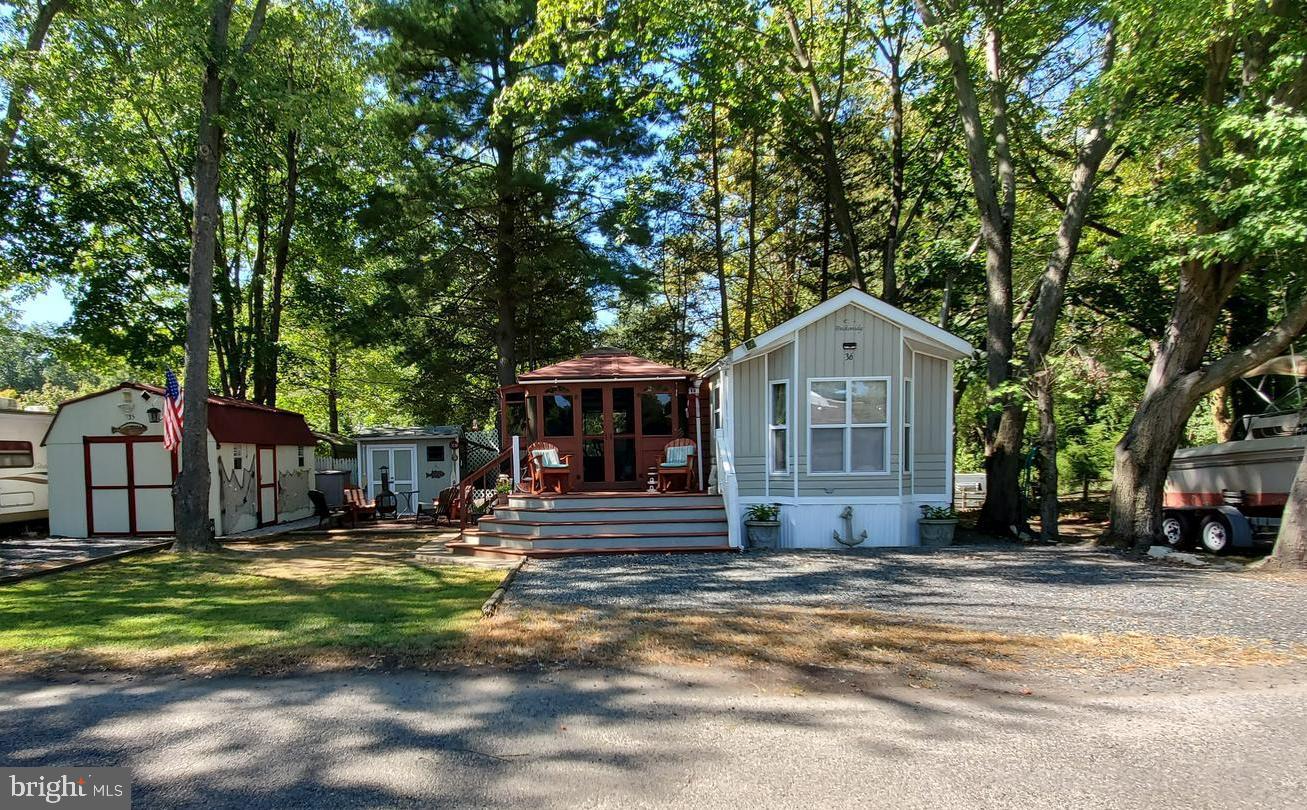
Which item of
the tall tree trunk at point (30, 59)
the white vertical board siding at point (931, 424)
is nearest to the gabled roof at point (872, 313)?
the white vertical board siding at point (931, 424)

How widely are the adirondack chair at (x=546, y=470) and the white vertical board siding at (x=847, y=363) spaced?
4300mm

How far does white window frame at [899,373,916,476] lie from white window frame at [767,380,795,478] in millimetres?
1892

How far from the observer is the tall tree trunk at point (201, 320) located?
12.0m

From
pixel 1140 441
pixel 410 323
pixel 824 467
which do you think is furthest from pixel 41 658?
pixel 410 323

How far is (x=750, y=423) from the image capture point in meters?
11.6

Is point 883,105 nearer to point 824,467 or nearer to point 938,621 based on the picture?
point 824,467

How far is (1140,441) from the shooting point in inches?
417

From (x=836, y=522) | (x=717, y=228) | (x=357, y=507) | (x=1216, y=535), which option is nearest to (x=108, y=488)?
(x=357, y=507)

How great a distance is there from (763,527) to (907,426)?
117 inches

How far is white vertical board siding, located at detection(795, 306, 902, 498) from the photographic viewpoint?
11203 millimetres

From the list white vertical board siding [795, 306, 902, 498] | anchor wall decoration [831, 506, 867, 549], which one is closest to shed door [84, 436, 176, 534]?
white vertical board siding [795, 306, 902, 498]

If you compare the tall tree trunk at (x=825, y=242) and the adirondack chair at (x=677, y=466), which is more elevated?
the tall tree trunk at (x=825, y=242)

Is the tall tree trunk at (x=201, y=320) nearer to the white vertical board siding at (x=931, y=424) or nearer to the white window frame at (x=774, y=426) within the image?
the white window frame at (x=774, y=426)

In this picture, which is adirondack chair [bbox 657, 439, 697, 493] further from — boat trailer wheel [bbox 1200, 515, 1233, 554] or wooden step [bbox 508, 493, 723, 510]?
boat trailer wheel [bbox 1200, 515, 1233, 554]
